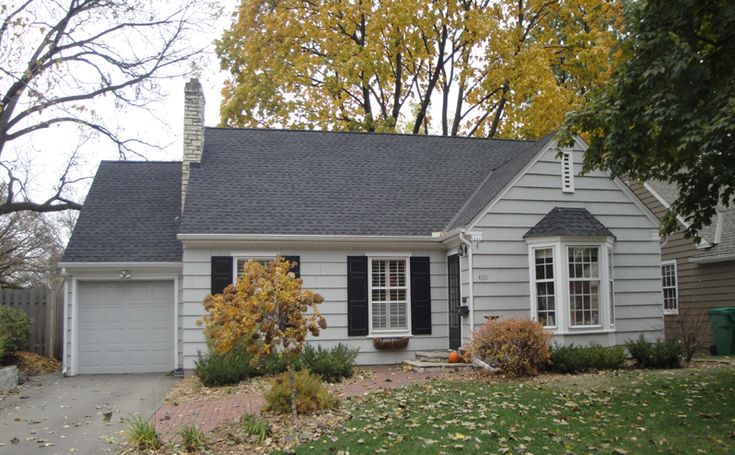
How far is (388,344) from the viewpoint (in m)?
14.8

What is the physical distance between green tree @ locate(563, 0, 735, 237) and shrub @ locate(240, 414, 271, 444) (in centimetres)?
623

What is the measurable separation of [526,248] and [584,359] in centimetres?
282

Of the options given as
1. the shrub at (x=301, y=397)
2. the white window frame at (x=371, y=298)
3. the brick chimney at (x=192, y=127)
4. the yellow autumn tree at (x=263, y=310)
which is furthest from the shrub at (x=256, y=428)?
the brick chimney at (x=192, y=127)

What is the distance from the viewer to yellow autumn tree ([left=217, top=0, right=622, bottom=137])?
78.0 feet

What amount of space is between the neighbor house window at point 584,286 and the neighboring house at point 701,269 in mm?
4613

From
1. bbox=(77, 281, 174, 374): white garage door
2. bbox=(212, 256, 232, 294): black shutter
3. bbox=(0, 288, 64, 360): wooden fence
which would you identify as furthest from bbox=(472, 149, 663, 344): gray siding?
bbox=(0, 288, 64, 360): wooden fence

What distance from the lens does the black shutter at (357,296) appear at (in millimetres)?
14750

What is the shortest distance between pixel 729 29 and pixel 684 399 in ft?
16.7

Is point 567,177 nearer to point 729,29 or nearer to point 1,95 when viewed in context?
point 729,29

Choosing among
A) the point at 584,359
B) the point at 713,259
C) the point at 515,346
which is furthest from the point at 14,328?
the point at 713,259

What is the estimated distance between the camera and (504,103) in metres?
26.4

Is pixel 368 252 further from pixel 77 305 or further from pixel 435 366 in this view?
pixel 77 305

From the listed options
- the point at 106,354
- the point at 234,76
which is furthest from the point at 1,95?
the point at 234,76

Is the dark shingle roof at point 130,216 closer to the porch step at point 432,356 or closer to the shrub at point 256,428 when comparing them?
the porch step at point 432,356
